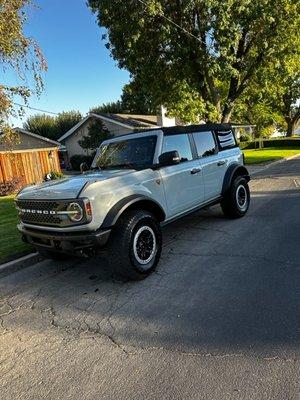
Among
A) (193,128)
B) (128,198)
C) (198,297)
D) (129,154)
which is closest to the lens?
(198,297)

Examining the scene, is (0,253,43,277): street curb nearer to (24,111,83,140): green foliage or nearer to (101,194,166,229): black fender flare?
(101,194,166,229): black fender flare

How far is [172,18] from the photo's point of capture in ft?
60.8

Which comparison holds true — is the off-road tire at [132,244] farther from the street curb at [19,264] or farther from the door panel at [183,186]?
the street curb at [19,264]

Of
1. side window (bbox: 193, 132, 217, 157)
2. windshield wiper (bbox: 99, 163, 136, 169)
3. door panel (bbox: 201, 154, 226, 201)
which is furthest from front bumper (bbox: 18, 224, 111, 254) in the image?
side window (bbox: 193, 132, 217, 157)

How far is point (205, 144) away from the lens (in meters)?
7.07

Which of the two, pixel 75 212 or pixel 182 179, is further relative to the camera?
pixel 182 179

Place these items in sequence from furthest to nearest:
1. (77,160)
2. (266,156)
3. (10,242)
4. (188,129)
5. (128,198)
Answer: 1. (77,160)
2. (266,156)
3. (10,242)
4. (188,129)
5. (128,198)

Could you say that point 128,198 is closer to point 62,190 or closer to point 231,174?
point 62,190

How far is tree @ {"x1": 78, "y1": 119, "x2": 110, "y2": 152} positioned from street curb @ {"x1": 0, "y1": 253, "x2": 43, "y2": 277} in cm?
2767

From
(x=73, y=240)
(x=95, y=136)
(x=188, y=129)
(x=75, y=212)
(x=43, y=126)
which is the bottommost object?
(x=73, y=240)

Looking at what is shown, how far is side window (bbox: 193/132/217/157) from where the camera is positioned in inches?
269

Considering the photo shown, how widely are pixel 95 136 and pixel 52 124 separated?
2466cm

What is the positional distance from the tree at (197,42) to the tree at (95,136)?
477 inches

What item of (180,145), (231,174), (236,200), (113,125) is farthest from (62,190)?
(113,125)
